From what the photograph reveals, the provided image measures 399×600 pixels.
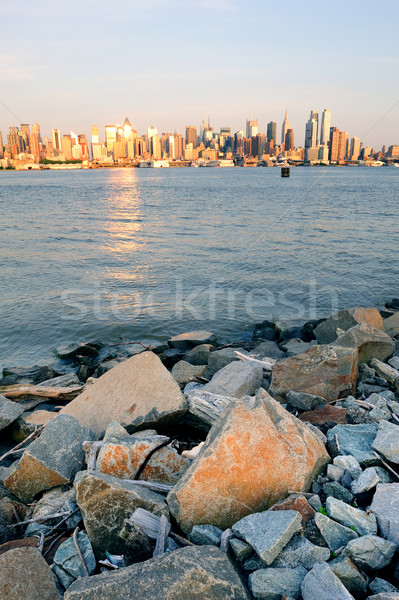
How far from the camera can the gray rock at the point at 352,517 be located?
3.16m

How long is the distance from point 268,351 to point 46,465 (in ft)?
21.9

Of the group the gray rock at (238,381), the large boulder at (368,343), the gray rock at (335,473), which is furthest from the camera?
the large boulder at (368,343)

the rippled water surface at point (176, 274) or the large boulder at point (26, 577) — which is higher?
the large boulder at point (26, 577)

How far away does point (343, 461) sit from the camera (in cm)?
385

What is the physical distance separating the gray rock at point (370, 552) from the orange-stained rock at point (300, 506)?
38 cm

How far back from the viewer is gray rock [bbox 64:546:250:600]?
102 inches

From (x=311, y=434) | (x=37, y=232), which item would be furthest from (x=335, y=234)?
(x=311, y=434)

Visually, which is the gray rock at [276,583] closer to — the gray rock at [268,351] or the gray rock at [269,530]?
the gray rock at [269,530]

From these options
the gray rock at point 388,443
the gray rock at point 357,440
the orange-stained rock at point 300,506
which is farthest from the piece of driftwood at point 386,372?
the orange-stained rock at point 300,506

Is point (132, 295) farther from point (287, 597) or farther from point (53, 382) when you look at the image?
point (287, 597)

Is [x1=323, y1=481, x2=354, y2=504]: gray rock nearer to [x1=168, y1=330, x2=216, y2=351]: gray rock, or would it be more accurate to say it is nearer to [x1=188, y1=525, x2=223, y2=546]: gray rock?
[x1=188, y1=525, x2=223, y2=546]: gray rock

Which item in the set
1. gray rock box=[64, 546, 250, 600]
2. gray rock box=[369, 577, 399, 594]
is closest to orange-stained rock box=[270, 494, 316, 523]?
gray rock box=[369, 577, 399, 594]

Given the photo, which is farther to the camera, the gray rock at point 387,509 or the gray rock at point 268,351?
the gray rock at point 268,351

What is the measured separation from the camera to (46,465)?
14.4 feet
